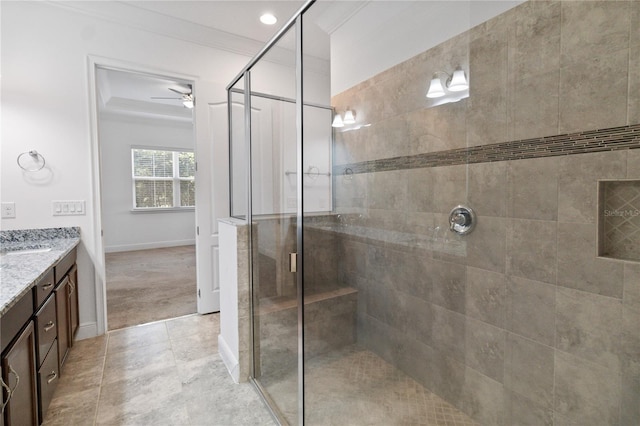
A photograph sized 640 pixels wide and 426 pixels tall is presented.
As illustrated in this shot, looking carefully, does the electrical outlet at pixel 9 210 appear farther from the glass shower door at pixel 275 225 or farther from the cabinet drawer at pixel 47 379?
the glass shower door at pixel 275 225

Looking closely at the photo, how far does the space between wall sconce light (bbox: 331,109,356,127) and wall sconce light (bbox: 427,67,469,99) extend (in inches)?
25.2

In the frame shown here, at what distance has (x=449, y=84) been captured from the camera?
172 cm

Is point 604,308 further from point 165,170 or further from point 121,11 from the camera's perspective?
point 165,170

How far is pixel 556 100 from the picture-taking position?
1306 millimetres

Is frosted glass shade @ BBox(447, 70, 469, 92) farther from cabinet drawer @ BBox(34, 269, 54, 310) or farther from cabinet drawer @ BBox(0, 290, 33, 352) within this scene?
cabinet drawer @ BBox(34, 269, 54, 310)

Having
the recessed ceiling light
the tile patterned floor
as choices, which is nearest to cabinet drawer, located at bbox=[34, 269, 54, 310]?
the tile patterned floor

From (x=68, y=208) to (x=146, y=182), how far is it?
13.9 feet

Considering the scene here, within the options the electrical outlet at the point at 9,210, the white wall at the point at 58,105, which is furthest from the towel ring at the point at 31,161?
the electrical outlet at the point at 9,210

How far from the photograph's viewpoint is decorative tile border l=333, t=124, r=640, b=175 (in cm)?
114

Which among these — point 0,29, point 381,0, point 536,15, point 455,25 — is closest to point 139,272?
point 0,29

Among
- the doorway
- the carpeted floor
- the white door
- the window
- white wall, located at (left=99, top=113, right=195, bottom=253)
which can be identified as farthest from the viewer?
the window

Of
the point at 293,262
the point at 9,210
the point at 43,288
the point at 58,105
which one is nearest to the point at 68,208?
the point at 9,210

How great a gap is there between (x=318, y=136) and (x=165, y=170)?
5.68 metres

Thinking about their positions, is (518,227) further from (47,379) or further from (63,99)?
(63,99)
